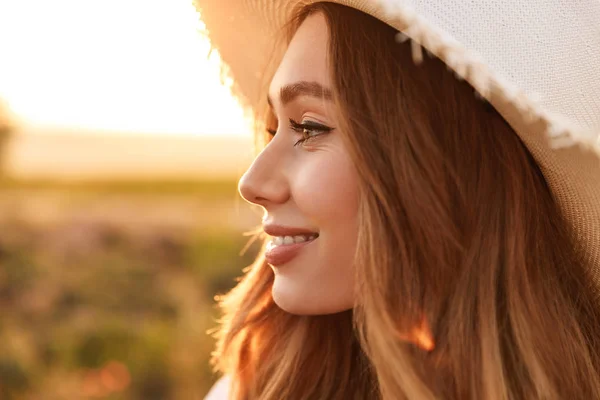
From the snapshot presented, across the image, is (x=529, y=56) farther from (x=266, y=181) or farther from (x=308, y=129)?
(x=266, y=181)

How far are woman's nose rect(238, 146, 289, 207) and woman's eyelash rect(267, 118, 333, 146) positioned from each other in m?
0.06

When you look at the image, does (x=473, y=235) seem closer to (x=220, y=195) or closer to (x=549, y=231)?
(x=549, y=231)

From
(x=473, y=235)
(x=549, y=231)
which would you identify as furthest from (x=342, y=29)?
(x=549, y=231)

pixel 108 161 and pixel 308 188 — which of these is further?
pixel 108 161

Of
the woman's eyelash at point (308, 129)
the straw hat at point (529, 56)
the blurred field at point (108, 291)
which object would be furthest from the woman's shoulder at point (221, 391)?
the blurred field at point (108, 291)

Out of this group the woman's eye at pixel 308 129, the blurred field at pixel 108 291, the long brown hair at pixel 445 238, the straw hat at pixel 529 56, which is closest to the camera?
the straw hat at pixel 529 56

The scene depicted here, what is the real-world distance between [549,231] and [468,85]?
0.36m

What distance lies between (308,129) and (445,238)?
14.1 inches

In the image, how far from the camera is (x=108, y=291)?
6.11 metres

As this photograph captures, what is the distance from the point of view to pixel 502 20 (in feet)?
4.51

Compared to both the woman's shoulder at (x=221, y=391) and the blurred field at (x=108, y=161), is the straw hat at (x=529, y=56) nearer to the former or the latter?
the woman's shoulder at (x=221, y=391)

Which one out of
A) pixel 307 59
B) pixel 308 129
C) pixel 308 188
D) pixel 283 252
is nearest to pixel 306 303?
pixel 283 252

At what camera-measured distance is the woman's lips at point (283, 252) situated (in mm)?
1626

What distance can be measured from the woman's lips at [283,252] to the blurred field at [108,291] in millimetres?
1942
